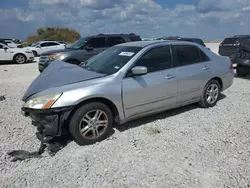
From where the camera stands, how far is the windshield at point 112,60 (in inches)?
150

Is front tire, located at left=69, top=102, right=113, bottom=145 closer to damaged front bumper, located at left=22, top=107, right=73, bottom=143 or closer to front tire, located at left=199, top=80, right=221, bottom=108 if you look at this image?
damaged front bumper, located at left=22, top=107, right=73, bottom=143

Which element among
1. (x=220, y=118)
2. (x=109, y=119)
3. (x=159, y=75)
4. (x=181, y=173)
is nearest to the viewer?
(x=181, y=173)

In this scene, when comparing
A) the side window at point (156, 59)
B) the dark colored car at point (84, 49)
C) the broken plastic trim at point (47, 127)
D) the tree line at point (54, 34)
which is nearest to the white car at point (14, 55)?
the dark colored car at point (84, 49)

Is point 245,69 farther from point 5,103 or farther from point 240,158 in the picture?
point 5,103

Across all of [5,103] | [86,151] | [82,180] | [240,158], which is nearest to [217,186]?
[240,158]

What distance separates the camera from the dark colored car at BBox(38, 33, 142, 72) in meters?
8.33

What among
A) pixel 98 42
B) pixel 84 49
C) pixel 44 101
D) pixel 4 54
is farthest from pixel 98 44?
pixel 4 54

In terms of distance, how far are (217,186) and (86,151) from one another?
1.85 metres

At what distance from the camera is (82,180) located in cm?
266

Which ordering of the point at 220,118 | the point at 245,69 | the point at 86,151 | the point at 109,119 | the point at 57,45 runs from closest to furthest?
the point at 86,151 → the point at 109,119 → the point at 220,118 → the point at 245,69 → the point at 57,45

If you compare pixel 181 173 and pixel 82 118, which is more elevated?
pixel 82 118

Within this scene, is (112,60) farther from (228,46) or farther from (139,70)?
(228,46)

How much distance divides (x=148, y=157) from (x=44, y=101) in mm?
1719

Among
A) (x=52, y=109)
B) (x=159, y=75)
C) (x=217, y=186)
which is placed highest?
(x=159, y=75)
